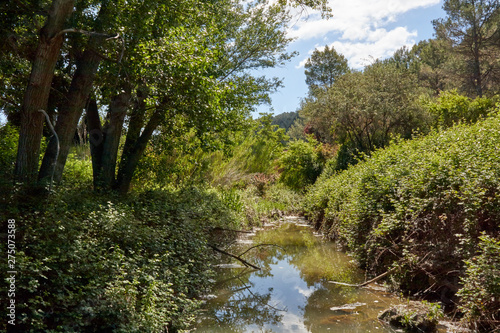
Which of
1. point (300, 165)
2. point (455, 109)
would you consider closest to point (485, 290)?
point (455, 109)

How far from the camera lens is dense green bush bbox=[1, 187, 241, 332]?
3947mm

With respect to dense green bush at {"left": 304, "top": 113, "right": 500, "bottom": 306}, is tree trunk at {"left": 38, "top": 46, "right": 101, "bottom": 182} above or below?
above

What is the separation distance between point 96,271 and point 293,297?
426 cm

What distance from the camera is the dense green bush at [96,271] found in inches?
155

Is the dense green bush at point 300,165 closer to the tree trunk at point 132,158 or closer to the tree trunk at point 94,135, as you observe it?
the tree trunk at point 132,158

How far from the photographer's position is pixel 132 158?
10.3m

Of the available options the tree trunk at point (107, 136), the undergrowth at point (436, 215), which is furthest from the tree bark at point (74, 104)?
the undergrowth at point (436, 215)

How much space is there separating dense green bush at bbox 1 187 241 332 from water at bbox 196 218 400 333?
75 centimetres

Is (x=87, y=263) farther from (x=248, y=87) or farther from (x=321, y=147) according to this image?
(x=321, y=147)

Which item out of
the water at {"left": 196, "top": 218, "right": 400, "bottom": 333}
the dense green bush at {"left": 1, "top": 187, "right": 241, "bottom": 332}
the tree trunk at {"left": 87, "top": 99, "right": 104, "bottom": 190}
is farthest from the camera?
the tree trunk at {"left": 87, "top": 99, "right": 104, "bottom": 190}

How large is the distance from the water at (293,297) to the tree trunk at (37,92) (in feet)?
13.6

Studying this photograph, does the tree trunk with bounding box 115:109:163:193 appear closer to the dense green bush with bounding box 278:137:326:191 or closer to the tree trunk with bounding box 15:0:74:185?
the tree trunk with bounding box 15:0:74:185

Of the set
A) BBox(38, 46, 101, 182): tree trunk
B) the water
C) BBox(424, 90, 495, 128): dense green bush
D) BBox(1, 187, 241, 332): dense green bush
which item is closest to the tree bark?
BBox(38, 46, 101, 182): tree trunk

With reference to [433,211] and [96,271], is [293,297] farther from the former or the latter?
[96,271]
